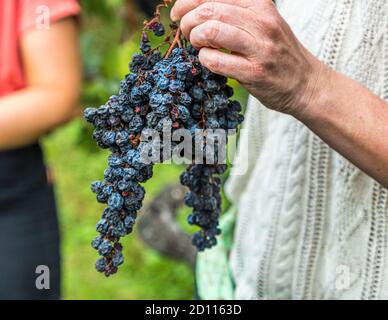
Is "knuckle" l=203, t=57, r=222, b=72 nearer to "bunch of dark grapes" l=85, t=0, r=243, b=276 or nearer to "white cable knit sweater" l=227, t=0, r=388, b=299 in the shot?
"bunch of dark grapes" l=85, t=0, r=243, b=276

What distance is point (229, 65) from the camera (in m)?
0.80

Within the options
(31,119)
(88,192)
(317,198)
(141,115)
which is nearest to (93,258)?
(88,192)

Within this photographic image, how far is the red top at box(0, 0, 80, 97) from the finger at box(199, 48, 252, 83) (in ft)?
2.85

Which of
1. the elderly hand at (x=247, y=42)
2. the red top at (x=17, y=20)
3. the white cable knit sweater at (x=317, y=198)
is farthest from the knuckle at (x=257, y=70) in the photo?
the red top at (x=17, y=20)

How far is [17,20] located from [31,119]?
0.79ft

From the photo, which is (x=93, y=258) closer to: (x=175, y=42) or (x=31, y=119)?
(x=31, y=119)

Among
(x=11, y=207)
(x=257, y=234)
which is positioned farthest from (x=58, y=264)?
(x=257, y=234)

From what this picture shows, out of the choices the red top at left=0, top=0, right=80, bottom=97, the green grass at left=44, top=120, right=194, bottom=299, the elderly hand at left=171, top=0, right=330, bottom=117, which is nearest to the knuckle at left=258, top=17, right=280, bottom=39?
the elderly hand at left=171, top=0, right=330, bottom=117

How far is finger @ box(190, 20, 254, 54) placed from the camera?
779mm

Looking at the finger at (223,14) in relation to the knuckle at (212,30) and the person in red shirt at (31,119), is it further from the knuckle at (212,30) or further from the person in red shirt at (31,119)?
the person in red shirt at (31,119)

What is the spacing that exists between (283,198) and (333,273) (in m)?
0.16

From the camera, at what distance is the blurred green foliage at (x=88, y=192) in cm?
220

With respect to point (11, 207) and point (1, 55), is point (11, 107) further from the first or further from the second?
point (11, 207)

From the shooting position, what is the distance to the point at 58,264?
1799 millimetres
